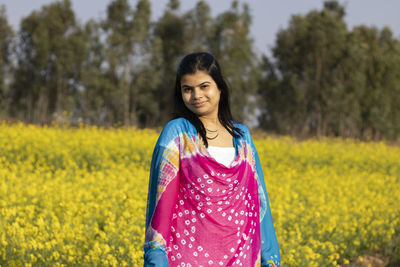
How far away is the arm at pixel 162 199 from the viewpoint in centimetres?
143

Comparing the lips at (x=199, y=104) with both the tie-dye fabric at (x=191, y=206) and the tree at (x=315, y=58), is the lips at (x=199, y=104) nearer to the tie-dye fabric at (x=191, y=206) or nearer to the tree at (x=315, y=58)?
the tie-dye fabric at (x=191, y=206)

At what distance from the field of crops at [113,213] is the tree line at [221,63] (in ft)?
51.3

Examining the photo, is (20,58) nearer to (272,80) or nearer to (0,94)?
(0,94)

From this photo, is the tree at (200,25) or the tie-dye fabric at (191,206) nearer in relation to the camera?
the tie-dye fabric at (191,206)

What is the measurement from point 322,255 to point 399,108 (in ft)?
90.5

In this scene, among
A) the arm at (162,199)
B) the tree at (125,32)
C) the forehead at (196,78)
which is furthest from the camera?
the tree at (125,32)

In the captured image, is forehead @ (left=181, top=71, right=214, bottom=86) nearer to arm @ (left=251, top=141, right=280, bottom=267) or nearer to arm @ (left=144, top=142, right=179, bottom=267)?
arm @ (left=144, top=142, right=179, bottom=267)

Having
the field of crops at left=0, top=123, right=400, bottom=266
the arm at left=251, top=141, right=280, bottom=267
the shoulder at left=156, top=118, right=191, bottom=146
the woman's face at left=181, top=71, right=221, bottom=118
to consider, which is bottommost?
the field of crops at left=0, top=123, right=400, bottom=266

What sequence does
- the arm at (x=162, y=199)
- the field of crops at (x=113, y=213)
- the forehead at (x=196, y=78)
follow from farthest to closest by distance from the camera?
the field of crops at (x=113, y=213), the forehead at (x=196, y=78), the arm at (x=162, y=199)

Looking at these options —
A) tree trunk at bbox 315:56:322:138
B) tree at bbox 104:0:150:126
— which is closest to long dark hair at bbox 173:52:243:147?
tree at bbox 104:0:150:126

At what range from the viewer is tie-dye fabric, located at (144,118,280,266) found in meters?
1.46

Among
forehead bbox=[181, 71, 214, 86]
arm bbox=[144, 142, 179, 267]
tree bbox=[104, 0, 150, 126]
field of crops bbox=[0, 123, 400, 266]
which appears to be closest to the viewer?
arm bbox=[144, 142, 179, 267]

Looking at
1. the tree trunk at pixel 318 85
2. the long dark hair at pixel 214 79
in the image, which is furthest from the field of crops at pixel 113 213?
the tree trunk at pixel 318 85

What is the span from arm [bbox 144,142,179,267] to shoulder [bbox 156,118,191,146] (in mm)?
18
